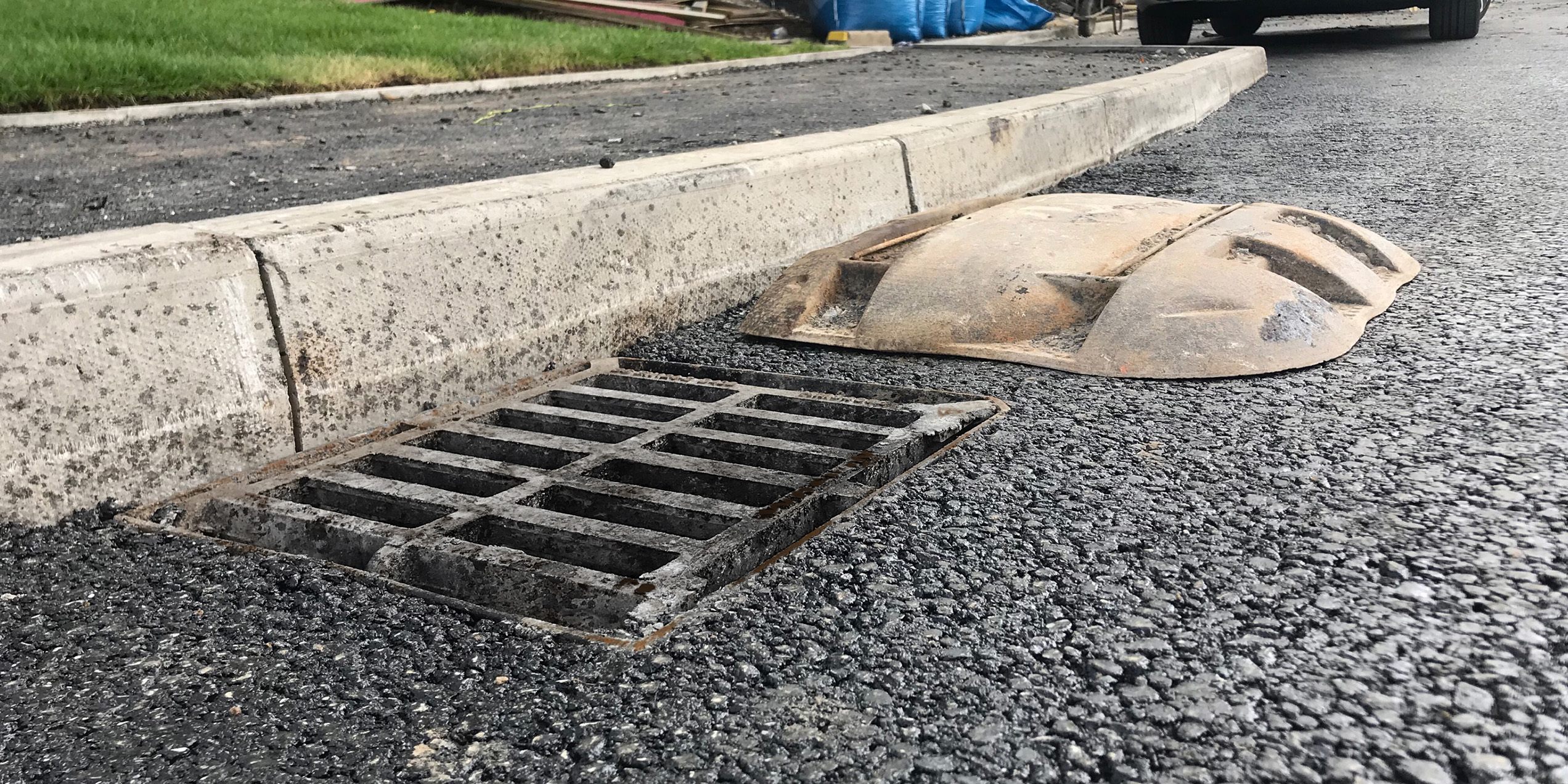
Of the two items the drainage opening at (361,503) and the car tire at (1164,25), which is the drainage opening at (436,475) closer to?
the drainage opening at (361,503)

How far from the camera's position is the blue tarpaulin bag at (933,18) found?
44.3 feet

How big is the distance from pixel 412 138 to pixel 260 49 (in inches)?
118

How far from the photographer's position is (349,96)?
6906 mm

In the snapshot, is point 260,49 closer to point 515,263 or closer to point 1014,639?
point 515,263

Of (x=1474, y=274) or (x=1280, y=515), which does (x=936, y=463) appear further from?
(x=1474, y=274)

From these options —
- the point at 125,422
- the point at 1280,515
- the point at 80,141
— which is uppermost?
the point at 80,141

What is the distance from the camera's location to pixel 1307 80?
843cm

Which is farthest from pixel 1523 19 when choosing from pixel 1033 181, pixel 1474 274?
pixel 1474 274

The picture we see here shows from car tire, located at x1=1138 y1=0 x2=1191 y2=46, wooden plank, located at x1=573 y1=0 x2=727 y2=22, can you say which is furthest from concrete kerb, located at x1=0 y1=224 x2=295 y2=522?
wooden plank, located at x1=573 y1=0 x2=727 y2=22

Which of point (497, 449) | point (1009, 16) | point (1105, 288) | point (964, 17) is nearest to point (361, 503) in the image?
point (497, 449)

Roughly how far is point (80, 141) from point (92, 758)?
15.6 feet

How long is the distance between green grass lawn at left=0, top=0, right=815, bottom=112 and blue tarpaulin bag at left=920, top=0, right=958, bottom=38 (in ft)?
11.6

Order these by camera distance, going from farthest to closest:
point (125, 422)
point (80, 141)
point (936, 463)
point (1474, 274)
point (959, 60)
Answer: point (959, 60) < point (80, 141) < point (1474, 274) < point (936, 463) < point (125, 422)

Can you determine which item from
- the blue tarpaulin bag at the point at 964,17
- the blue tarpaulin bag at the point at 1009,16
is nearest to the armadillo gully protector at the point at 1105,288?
the blue tarpaulin bag at the point at 964,17
